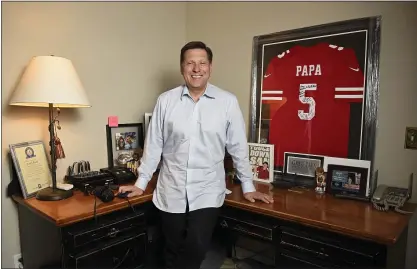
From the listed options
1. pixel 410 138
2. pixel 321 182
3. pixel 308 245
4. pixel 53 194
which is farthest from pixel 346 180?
pixel 53 194

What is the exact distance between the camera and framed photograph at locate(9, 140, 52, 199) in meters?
1.46

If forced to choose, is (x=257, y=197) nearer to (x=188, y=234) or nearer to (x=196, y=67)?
(x=188, y=234)

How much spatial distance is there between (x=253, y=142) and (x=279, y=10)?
889 millimetres

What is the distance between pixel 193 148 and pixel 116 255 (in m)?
0.67

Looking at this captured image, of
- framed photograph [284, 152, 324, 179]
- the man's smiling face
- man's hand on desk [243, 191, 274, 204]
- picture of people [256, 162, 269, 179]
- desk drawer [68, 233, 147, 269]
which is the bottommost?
desk drawer [68, 233, 147, 269]

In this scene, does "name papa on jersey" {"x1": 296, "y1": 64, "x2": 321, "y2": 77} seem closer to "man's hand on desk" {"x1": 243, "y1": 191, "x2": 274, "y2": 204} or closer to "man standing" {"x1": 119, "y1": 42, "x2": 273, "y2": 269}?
"man standing" {"x1": 119, "y1": 42, "x2": 273, "y2": 269}

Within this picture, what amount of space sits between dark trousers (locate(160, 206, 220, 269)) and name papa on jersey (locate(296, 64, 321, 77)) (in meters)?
0.98

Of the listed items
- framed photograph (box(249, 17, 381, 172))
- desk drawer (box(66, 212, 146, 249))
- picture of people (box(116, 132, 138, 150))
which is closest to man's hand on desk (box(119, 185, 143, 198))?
desk drawer (box(66, 212, 146, 249))

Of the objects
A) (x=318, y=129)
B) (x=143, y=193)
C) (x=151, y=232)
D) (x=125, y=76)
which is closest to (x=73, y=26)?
(x=125, y=76)

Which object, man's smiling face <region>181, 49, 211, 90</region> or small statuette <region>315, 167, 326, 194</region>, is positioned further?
small statuette <region>315, 167, 326, 194</region>

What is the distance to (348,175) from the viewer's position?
1.59 meters

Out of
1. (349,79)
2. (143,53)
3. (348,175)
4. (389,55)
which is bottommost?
(348,175)

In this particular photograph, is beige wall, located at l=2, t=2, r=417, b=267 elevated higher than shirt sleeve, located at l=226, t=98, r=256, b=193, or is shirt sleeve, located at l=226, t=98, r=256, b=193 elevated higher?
beige wall, located at l=2, t=2, r=417, b=267

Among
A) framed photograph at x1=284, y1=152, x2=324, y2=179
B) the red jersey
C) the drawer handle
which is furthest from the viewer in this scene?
framed photograph at x1=284, y1=152, x2=324, y2=179
